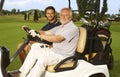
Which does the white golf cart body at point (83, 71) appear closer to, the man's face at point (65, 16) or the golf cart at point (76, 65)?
the golf cart at point (76, 65)

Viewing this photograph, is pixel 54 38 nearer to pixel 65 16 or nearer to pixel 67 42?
pixel 67 42

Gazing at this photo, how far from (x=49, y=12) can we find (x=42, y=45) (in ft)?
3.12

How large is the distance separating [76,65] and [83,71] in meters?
0.14

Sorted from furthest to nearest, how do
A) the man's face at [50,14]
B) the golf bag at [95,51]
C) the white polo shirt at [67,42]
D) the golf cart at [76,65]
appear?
the man's face at [50,14], the golf bag at [95,51], the white polo shirt at [67,42], the golf cart at [76,65]

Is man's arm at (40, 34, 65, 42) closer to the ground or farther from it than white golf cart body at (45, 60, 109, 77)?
farther from it

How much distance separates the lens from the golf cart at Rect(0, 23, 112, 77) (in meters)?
4.59

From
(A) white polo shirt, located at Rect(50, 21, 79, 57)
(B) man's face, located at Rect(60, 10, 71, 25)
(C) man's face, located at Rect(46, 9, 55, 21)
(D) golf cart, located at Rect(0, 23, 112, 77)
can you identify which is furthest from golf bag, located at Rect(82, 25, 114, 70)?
(C) man's face, located at Rect(46, 9, 55, 21)

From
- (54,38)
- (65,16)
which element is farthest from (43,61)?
(65,16)

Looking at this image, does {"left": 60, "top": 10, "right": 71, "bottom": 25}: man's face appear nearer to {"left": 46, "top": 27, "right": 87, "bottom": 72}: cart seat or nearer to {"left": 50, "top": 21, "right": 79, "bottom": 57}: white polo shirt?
{"left": 50, "top": 21, "right": 79, "bottom": 57}: white polo shirt

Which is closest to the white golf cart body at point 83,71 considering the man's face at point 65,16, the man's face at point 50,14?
the man's face at point 65,16

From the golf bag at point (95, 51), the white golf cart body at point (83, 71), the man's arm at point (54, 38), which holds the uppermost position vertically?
the man's arm at point (54, 38)

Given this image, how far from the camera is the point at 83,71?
5.17m

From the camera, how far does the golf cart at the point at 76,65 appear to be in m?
4.59

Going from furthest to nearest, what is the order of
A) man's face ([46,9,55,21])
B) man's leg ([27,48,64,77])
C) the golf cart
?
man's face ([46,9,55,21]) < man's leg ([27,48,64,77]) < the golf cart
